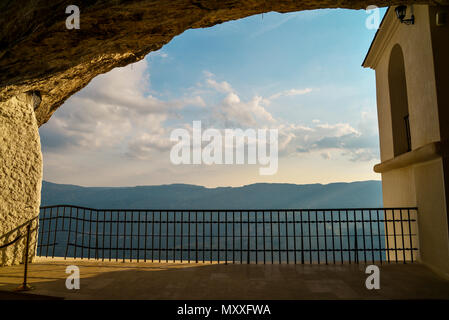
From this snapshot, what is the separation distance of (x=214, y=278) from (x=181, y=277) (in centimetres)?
77

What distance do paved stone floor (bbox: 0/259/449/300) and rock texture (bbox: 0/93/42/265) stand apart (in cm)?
91

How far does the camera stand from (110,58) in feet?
25.1

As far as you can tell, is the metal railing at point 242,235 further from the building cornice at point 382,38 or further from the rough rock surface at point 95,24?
the building cornice at point 382,38

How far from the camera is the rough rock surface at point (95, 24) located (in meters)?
4.61

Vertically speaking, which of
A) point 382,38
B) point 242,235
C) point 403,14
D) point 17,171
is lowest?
point 242,235

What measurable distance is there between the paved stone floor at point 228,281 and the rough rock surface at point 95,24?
4.53 m

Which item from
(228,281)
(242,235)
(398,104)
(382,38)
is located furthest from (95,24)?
(398,104)

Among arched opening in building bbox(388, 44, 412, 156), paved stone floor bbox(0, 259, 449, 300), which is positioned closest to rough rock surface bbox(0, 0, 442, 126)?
arched opening in building bbox(388, 44, 412, 156)

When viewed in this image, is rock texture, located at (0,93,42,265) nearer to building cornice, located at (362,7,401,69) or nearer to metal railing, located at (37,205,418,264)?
metal railing, located at (37,205,418,264)

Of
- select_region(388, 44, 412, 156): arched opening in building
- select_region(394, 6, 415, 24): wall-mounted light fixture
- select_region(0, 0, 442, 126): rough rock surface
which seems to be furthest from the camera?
select_region(388, 44, 412, 156): arched opening in building

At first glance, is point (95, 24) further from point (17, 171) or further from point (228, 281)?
point (228, 281)

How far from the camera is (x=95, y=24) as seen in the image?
16.1 feet

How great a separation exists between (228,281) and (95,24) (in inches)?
225

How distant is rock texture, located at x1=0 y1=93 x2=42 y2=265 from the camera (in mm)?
7430
